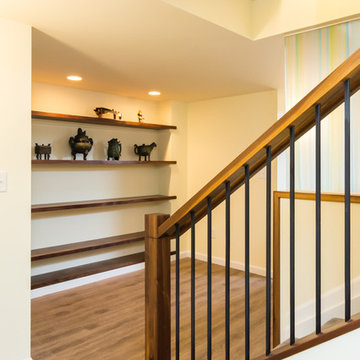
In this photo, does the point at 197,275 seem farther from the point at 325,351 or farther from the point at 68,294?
the point at 325,351

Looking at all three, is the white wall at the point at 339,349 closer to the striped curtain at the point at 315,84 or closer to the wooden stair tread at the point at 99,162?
the striped curtain at the point at 315,84

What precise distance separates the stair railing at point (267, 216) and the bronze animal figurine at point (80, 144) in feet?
8.94

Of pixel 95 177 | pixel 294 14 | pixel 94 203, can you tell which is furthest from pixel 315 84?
pixel 95 177

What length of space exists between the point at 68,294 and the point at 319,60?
322 centimetres

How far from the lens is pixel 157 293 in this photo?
1.57 metres

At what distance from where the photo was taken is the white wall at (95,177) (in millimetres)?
4031

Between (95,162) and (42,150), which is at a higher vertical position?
(42,150)

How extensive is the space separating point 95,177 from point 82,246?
34.3 inches

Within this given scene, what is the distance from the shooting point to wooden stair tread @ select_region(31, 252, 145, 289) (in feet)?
12.5

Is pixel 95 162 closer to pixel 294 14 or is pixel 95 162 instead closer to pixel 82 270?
pixel 82 270
